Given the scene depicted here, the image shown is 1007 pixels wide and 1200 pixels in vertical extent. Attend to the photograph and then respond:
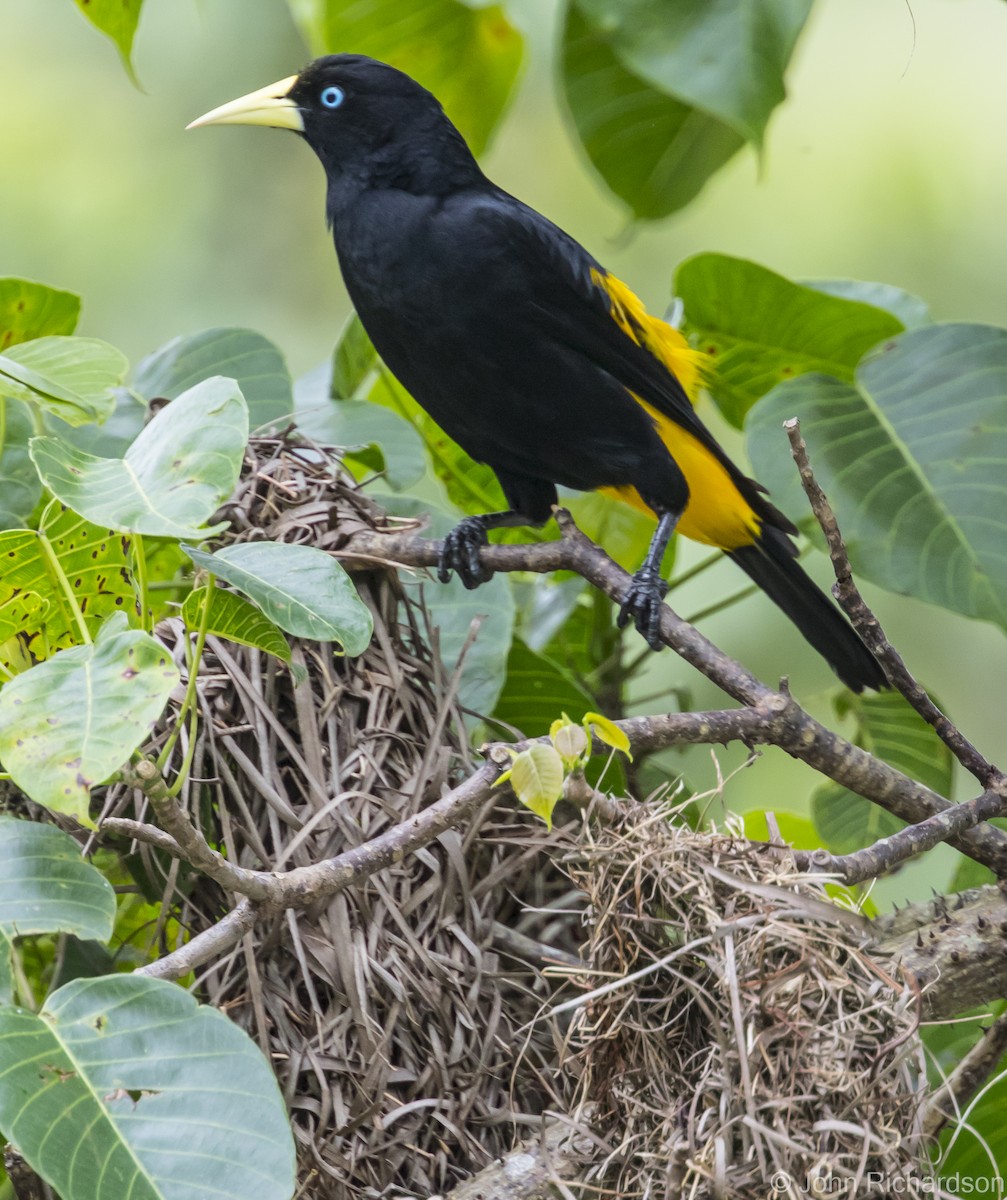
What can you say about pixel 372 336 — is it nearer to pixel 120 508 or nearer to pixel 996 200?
pixel 120 508

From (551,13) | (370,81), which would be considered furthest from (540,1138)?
(551,13)

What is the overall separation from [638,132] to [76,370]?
136cm

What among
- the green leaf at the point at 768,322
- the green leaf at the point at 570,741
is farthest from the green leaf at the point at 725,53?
the green leaf at the point at 570,741

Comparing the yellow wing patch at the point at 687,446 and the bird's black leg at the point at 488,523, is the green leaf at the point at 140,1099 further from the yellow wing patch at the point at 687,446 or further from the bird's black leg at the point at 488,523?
the yellow wing patch at the point at 687,446

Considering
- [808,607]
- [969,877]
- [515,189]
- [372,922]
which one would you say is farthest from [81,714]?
[515,189]

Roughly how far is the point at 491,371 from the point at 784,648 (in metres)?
2.24

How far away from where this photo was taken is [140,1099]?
40.4 inches

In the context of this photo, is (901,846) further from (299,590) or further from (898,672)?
(299,590)

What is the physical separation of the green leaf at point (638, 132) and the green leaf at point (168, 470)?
1533 millimetres

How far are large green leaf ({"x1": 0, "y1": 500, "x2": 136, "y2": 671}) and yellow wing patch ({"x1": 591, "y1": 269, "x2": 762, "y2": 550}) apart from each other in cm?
98

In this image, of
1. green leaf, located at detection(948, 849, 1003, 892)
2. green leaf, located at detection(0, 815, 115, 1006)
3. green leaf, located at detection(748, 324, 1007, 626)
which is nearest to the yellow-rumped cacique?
green leaf, located at detection(748, 324, 1007, 626)

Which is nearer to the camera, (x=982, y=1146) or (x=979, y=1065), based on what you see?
(x=979, y=1065)

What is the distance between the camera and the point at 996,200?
486 cm

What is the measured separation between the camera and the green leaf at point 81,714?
3.23ft
